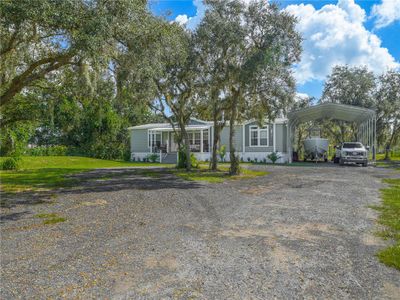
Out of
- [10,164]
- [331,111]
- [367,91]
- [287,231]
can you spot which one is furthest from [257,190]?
[367,91]

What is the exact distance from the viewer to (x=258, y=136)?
28938 millimetres

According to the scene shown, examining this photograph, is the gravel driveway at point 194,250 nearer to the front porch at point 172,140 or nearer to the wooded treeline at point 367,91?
the front porch at point 172,140

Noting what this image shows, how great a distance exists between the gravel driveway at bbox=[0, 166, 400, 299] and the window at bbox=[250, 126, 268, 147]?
761 inches

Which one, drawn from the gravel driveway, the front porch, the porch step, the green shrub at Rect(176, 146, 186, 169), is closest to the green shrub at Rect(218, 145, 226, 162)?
the front porch

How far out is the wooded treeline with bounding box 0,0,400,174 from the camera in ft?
24.0

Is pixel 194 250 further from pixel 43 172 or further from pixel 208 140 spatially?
pixel 208 140

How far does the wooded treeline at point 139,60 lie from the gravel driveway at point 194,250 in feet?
12.4

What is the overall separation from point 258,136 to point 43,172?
57.9 ft

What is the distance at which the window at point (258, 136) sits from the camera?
28516 mm

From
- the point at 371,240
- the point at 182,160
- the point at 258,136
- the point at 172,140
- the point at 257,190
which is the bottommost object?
the point at 371,240

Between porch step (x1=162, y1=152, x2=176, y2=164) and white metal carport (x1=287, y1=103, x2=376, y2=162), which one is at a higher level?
white metal carport (x1=287, y1=103, x2=376, y2=162)

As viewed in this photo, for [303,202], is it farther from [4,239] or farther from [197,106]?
[197,106]

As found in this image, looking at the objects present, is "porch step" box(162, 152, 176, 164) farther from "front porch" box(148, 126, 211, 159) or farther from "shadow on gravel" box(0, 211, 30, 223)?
"shadow on gravel" box(0, 211, 30, 223)

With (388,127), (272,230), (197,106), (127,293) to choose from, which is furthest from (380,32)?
(388,127)
